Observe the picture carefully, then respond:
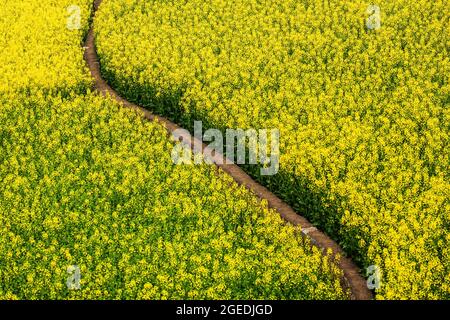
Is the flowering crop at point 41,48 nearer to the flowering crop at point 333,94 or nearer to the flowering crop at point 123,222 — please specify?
Result: the flowering crop at point 333,94

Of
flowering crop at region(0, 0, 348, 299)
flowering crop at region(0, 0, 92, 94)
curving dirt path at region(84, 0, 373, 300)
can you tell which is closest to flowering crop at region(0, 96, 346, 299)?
flowering crop at region(0, 0, 348, 299)

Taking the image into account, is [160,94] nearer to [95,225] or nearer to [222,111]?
[222,111]

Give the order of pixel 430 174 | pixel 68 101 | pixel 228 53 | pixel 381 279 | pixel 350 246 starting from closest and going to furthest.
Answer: pixel 381 279
pixel 350 246
pixel 430 174
pixel 68 101
pixel 228 53

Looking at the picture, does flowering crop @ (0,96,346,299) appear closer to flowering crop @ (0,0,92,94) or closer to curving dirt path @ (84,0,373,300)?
curving dirt path @ (84,0,373,300)

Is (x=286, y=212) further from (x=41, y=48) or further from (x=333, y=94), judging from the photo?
(x=41, y=48)

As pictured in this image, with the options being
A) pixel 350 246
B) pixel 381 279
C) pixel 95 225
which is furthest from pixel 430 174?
pixel 95 225

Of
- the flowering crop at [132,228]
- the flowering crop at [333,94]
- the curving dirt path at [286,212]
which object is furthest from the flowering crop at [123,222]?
the flowering crop at [333,94]

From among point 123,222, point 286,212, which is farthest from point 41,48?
point 286,212
